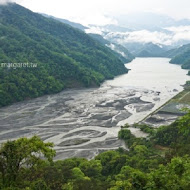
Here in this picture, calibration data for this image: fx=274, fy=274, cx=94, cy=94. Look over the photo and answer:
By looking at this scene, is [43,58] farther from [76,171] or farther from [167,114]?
[76,171]

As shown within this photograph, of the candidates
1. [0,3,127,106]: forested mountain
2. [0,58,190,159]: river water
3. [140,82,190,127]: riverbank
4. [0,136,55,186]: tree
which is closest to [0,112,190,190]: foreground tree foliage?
[0,136,55,186]: tree

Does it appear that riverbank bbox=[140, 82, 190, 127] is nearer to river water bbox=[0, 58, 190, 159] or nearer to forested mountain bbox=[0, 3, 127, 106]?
river water bbox=[0, 58, 190, 159]

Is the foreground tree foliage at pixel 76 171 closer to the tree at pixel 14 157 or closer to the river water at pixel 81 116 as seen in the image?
the tree at pixel 14 157

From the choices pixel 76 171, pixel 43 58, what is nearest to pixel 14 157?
pixel 76 171

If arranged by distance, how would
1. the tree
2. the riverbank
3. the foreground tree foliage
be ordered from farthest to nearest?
1. the riverbank
2. the tree
3. the foreground tree foliage

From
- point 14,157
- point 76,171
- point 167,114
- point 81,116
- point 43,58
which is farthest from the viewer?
point 43,58

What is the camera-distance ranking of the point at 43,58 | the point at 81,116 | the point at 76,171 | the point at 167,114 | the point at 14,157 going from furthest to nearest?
the point at 43,58
the point at 81,116
the point at 167,114
the point at 76,171
the point at 14,157

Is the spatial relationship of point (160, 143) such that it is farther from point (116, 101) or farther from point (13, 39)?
point (13, 39)
